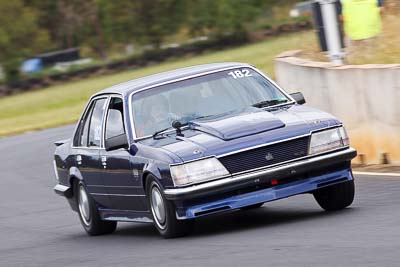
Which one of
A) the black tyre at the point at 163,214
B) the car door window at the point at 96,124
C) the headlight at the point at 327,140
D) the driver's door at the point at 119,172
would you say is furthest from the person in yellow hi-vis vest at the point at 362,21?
the black tyre at the point at 163,214

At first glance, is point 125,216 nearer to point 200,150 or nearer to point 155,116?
point 155,116

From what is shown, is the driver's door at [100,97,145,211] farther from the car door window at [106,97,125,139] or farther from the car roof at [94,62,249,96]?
the car roof at [94,62,249,96]

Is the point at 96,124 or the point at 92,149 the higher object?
the point at 96,124

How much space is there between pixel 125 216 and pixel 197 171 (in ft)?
5.90

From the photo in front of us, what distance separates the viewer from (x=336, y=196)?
10398 mm

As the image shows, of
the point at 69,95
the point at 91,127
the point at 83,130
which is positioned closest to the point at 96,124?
the point at 91,127

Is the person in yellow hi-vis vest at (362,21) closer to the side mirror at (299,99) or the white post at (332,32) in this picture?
the white post at (332,32)

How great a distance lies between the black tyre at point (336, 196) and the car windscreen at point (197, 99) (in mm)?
993

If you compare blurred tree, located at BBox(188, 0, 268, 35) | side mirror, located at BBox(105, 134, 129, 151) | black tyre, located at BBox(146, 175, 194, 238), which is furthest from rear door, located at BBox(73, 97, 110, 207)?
blurred tree, located at BBox(188, 0, 268, 35)

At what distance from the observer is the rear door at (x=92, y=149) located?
11.4m

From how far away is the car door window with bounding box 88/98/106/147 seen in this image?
1155cm

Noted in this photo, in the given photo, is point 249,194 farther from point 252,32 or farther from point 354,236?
point 252,32

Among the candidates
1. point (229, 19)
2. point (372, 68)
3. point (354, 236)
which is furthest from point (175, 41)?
point (354, 236)

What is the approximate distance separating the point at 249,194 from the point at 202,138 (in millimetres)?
631
